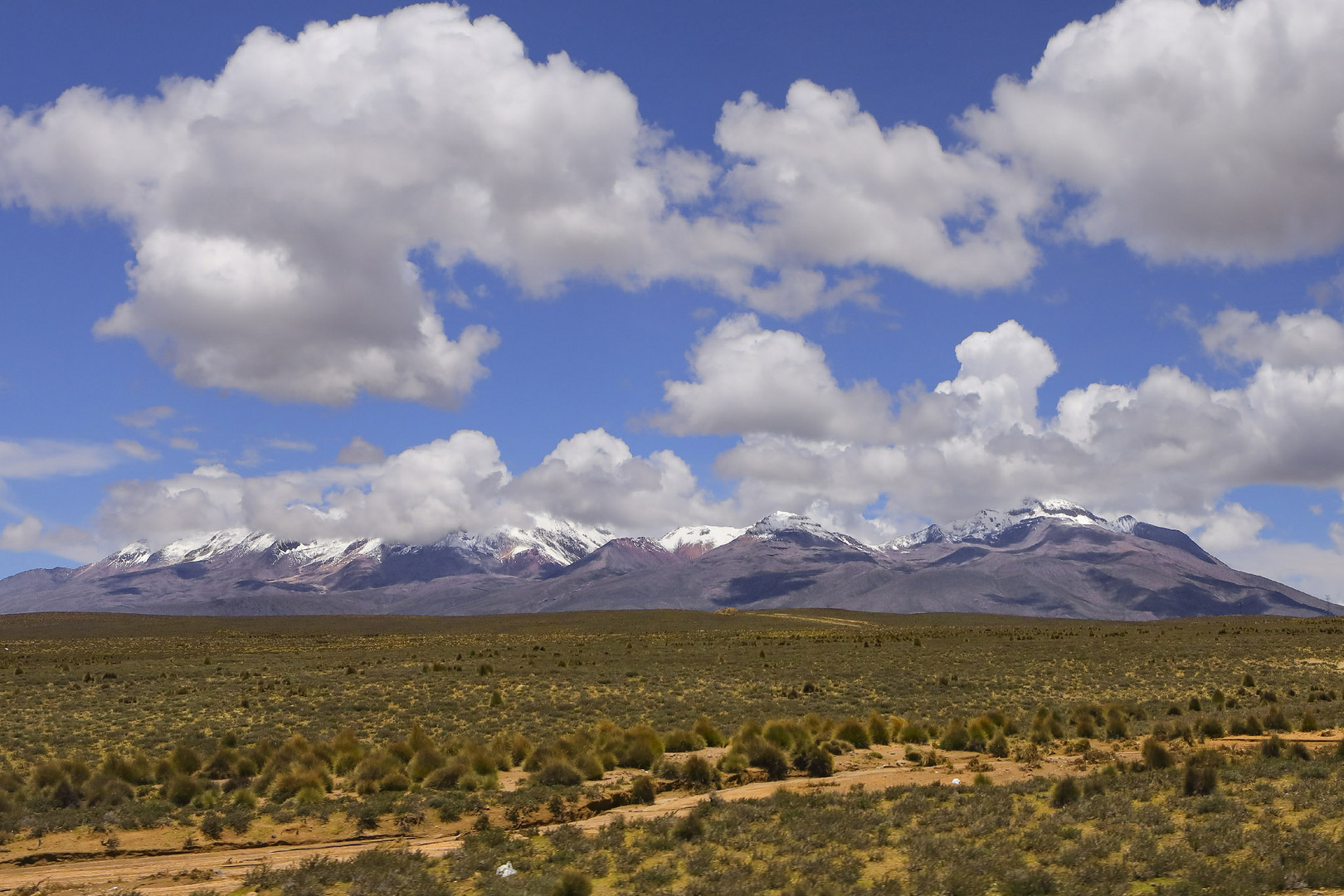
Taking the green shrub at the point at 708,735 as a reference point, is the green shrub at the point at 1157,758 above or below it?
above

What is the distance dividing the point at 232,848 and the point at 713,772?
392 inches

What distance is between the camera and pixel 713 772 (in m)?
22.1

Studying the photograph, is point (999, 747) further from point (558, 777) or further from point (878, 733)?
point (558, 777)

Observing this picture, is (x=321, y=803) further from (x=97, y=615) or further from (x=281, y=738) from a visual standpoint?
(x=97, y=615)

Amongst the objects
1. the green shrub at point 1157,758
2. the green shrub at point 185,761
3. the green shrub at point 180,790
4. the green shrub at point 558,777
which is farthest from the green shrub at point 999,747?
the green shrub at point 185,761

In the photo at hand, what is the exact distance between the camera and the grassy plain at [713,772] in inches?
560

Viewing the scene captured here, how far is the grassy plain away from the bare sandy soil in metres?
0.19

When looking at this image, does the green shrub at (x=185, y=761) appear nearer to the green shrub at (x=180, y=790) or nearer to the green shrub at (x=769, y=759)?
the green shrub at (x=180, y=790)

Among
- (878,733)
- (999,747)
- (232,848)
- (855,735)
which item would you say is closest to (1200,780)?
(999,747)

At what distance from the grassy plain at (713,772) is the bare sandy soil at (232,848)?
0.63 ft

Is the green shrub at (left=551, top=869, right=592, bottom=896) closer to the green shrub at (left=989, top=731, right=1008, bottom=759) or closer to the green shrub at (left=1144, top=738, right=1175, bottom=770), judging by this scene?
the green shrub at (left=1144, top=738, right=1175, bottom=770)

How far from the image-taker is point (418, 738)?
966 inches

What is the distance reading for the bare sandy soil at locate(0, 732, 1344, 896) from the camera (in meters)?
15.0

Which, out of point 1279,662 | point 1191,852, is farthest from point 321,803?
point 1279,662
